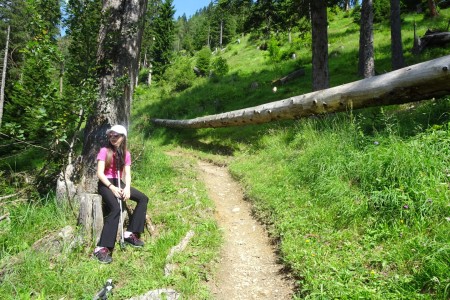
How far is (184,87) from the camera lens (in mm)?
24031

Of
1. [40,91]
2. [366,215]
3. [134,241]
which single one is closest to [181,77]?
[40,91]

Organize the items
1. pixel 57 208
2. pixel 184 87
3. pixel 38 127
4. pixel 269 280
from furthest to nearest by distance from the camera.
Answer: pixel 184 87 < pixel 57 208 < pixel 38 127 < pixel 269 280

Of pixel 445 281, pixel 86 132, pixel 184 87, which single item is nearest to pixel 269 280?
pixel 445 281

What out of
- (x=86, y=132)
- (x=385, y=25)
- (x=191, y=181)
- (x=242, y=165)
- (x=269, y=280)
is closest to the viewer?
(x=269, y=280)

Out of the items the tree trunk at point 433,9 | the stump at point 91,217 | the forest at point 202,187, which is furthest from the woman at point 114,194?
the tree trunk at point 433,9

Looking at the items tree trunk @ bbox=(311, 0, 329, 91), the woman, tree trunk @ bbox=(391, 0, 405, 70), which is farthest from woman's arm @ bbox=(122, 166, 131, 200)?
tree trunk @ bbox=(391, 0, 405, 70)

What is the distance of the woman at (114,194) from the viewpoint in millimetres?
4266

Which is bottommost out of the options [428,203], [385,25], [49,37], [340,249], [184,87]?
[340,249]

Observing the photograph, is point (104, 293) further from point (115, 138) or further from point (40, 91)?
point (40, 91)

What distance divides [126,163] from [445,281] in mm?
4445

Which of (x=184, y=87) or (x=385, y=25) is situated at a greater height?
(x=385, y=25)

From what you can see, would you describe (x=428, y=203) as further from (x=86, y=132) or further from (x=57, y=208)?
(x=86, y=132)

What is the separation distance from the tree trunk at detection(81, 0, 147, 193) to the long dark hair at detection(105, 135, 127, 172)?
74cm

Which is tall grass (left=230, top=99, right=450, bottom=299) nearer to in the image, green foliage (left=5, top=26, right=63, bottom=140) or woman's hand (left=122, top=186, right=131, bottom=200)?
woman's hand (left=122, top=186, right=131, bottom=200)
